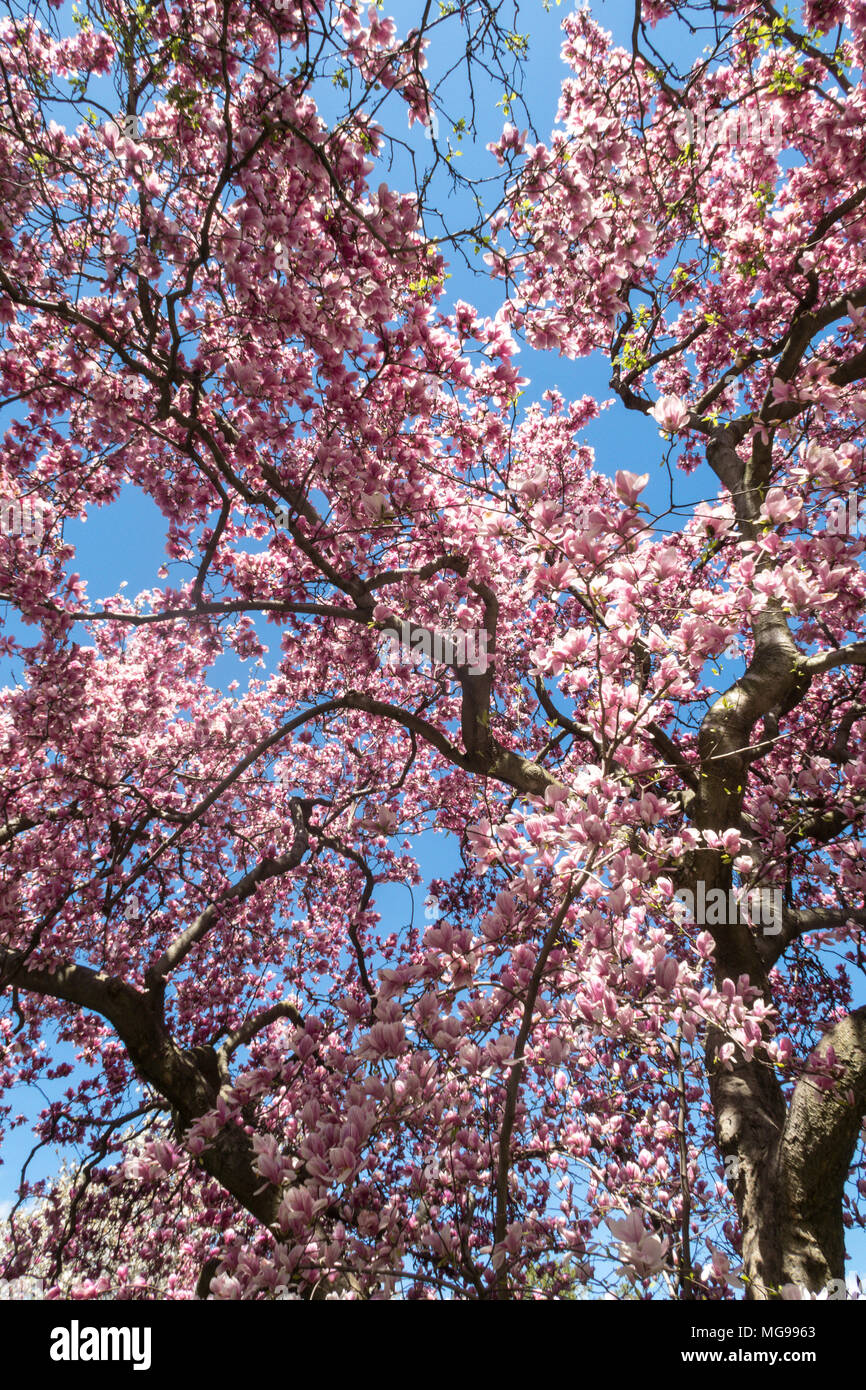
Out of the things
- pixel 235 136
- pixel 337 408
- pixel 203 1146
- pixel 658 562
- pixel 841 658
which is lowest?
pixel 203 1146

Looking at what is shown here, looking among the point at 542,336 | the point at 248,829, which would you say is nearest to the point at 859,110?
the point at 542,336

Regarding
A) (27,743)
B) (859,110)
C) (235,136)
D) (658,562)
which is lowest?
(658,562)

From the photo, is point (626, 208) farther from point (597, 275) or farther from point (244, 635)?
point (244, 635)

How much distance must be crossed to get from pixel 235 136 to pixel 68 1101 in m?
7.60

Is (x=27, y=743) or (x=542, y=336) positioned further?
(x=27, y=743)

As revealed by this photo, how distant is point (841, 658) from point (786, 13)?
3.54 metres

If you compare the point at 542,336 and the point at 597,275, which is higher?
the point at 597,275

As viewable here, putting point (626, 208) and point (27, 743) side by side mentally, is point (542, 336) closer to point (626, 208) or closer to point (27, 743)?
point (626, 208)

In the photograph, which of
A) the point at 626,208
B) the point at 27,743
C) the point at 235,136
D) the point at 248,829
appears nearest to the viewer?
the point at 235,136

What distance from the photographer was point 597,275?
3820 mm

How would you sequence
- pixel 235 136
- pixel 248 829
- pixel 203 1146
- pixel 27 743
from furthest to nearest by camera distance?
pixel 248 829
pixel 27 743
pixel 235 136
pixel 203 1146

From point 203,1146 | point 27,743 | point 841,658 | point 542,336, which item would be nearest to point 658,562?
point 841,658

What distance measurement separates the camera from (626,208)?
11.3ft

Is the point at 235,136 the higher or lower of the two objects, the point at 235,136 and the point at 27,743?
the higher
